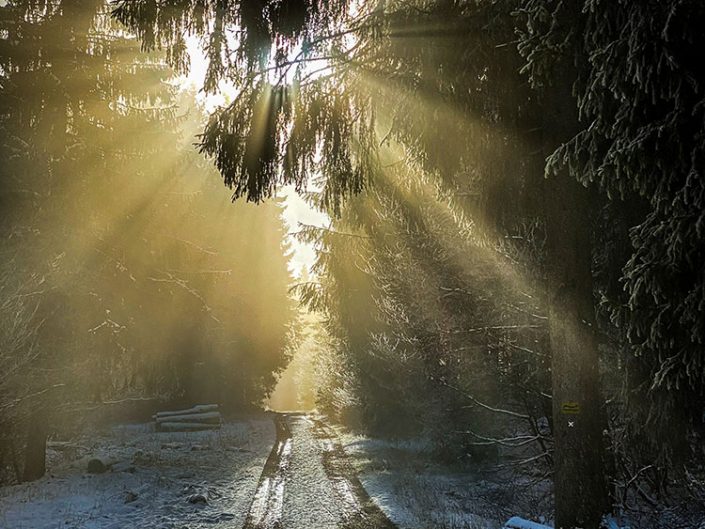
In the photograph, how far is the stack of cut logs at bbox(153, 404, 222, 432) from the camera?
24766mm

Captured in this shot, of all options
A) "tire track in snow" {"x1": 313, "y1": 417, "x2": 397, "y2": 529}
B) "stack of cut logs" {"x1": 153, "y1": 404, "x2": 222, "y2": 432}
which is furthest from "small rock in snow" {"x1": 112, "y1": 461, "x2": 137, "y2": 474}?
"stack of cut logs" {"x1": 153, "y1": 404, "x2": 222, "y2": 432}

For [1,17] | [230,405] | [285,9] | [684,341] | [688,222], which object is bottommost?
[230,405]

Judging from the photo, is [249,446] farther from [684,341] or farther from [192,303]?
[684,341]

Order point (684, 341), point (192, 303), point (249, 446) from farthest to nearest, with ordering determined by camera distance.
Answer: point (192, 303)
point (249, 446)
point (684, 341)

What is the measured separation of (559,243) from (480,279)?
4575 millimetres

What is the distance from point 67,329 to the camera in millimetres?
12852

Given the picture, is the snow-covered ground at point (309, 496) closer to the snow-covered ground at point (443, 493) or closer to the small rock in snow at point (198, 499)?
the snow-covered ground at point (443, 493)

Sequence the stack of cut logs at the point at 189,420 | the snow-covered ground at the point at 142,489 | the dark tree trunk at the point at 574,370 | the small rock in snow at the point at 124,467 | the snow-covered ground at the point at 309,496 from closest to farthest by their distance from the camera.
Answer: the dark tree trunk at the point at 574,370, the snow-covered ground at the point at 142,489, the snow-covered ground at the point at 309,496, the small rock in snow at the point at 124,467, the stack of cut logs at the point at 189,420

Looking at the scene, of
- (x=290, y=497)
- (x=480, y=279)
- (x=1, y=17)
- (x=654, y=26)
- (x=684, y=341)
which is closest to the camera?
(x=654, y=26)

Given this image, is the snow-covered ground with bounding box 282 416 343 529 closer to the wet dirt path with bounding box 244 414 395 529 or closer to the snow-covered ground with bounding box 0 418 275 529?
the wet dirt path with bounding box 244 414 395 529

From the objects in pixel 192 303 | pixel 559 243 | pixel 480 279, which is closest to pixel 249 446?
pixel 192 303

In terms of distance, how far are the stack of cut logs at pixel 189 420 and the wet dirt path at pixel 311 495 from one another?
7.95 metres

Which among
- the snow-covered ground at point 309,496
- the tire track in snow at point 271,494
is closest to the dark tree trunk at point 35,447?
the tire track in snow at point 271,494

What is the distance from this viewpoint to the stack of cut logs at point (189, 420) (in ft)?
81.3
